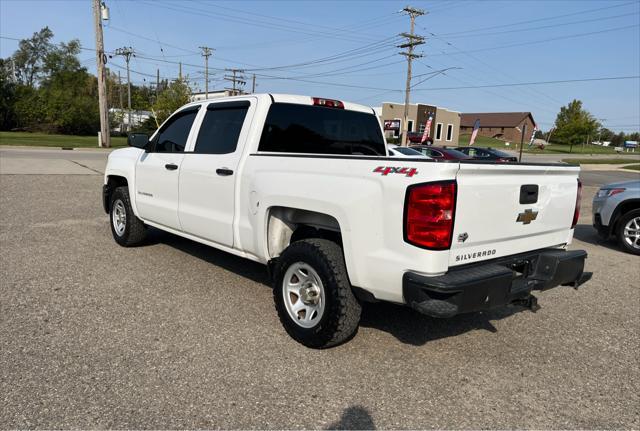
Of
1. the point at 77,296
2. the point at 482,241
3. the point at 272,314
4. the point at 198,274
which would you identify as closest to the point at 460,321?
the point at 482,241

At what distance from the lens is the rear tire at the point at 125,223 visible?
607 centimetres

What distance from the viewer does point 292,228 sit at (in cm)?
409

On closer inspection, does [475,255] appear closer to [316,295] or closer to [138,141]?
[316,295]

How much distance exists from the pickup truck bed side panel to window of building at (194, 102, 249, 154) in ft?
2.75

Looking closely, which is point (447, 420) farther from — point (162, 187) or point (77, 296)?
point (162, 187)

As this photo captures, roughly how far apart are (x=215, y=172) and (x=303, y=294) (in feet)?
5.03

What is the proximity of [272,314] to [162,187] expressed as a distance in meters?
2.11

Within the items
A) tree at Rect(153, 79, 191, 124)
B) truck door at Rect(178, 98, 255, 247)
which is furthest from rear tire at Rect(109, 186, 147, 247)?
tree at Rect(153, 79, 191, 124)

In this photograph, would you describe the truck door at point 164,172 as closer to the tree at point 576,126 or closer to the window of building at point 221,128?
the window of building at point 221,128

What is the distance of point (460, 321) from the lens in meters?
4.30

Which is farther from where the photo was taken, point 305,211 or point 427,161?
point 305,211

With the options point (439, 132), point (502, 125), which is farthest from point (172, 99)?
point (502, 125)

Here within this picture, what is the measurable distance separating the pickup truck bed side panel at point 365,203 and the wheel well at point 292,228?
0.54 feet

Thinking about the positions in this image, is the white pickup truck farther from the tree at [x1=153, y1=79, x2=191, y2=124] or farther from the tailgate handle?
the tree at [x1=153, y1=79, x2=191, y2=124]
